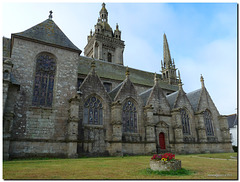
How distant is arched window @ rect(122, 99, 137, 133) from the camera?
67.4 feet

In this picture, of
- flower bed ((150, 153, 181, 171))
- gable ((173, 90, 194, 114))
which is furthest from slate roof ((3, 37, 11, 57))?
gable ((173, 90, 194, 114))

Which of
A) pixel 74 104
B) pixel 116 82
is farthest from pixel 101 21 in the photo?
pixel 74 104

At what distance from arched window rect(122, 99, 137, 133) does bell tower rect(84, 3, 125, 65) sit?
23339 millimetres

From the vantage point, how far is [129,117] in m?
21.0

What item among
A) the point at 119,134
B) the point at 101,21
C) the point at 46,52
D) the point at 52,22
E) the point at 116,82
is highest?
the point at 101,21

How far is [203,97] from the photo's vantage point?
28.0 m

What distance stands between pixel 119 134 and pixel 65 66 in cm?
903

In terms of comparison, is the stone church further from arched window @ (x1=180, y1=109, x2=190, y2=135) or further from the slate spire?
the slate spire

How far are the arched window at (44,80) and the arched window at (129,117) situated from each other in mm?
8164

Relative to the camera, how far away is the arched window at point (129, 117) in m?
20.5

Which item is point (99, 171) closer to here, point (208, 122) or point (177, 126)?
point (177, 126)

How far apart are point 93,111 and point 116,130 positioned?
3.12 m

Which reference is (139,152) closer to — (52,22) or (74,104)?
(74,104)

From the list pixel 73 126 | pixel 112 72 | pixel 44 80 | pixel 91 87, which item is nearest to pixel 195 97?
pixel 112 72
